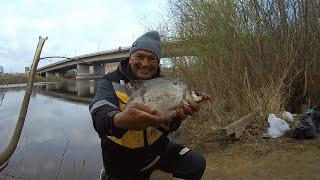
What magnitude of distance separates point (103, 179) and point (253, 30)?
363 inches

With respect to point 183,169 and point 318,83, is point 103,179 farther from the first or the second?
point 318,83

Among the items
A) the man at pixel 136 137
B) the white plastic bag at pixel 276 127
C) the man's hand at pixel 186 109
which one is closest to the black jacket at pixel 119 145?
the man at pixel 136 137

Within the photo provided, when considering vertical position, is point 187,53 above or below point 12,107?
above

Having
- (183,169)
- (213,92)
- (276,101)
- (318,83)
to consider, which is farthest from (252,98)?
(183,169)

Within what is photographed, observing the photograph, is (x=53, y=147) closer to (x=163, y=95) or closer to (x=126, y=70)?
(x=126, y=70)

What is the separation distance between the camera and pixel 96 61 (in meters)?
27.7

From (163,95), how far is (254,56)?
9.54m

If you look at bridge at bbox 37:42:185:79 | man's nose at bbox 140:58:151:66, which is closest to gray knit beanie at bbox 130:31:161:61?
man's nose at bbox 140:58:151:66

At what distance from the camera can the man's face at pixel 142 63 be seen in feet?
12.2

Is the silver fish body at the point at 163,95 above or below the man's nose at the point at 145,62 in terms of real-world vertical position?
below

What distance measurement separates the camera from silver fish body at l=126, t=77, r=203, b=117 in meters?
2.92

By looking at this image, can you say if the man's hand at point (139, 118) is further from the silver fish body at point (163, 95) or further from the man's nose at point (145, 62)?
the man's nose at point (145, 62)

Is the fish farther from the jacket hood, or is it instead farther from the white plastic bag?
the white plastic bag

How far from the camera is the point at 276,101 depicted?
1066cm
